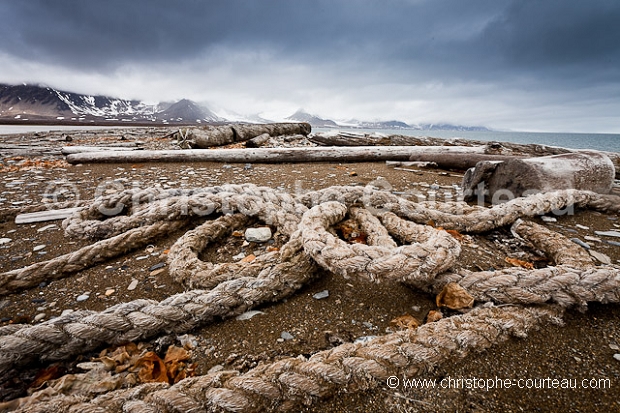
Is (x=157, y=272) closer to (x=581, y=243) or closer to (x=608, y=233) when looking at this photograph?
(x=581, y=243)

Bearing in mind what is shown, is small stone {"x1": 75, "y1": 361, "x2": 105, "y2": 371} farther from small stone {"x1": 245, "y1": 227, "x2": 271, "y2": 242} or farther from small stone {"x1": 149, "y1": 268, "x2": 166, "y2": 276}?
small stone {"x1": 245, "y1": 227, "x2": 271, "y2": 242}

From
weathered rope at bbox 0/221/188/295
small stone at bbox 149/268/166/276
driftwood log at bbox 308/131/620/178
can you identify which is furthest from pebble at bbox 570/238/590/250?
weathered rope at bbox 0/221/188/295

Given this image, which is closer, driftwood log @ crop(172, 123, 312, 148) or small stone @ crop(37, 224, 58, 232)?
small stone @ crop(37, 224, 58, 232)

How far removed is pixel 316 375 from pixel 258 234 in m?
1.32

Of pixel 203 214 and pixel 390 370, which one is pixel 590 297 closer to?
pixel 390 370

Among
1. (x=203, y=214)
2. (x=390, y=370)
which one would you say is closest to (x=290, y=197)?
(x=203, y=214)

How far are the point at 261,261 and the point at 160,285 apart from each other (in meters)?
0.65

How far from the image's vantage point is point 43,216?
252cm

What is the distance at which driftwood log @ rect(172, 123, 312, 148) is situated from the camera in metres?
7.61

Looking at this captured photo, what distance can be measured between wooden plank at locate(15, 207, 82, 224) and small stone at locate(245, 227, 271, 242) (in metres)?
1.66

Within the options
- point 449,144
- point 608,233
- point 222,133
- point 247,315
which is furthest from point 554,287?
point 222,133

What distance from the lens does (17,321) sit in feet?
4.61

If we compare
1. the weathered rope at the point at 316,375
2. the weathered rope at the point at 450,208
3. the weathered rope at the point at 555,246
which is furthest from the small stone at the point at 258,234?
the weathered rope at the point at 555,246

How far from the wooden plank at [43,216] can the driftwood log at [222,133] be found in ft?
16.8
